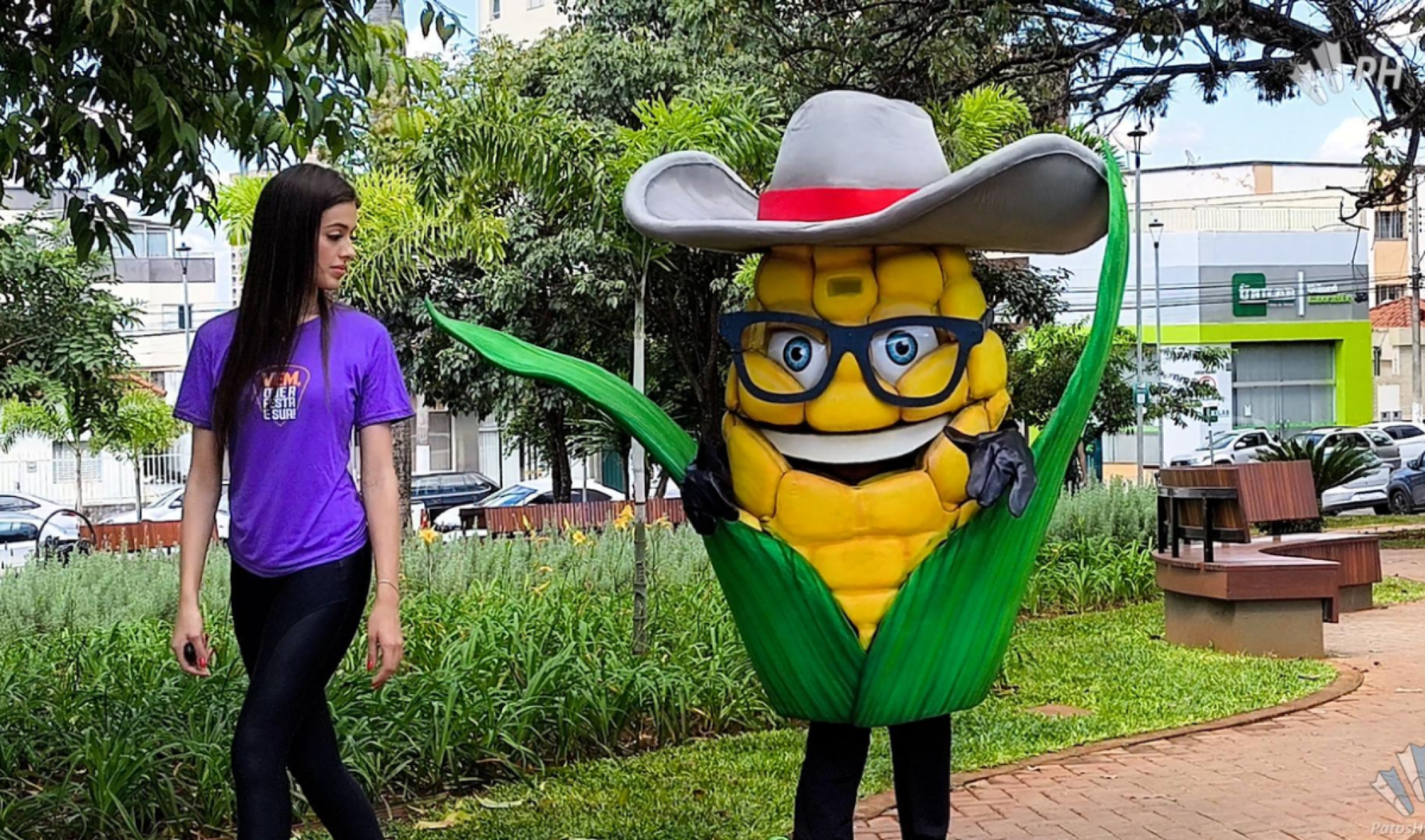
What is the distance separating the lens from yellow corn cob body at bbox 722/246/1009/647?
137 inches

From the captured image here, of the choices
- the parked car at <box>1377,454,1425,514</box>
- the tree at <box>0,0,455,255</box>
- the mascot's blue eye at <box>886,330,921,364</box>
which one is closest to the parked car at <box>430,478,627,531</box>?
the parked car at <box>1377,454,1425,514</box>

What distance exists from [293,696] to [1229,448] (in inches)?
1149

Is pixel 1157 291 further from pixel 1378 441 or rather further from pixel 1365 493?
pixel 1365 493

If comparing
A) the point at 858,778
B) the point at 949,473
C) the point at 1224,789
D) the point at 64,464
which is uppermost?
the point at 949,473

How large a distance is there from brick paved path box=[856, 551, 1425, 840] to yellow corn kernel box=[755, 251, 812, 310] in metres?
1.93

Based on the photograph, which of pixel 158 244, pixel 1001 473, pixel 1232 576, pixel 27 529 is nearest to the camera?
pixel 1001 473

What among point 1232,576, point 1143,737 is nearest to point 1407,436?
point 1232,576

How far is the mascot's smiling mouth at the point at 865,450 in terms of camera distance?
3521mm

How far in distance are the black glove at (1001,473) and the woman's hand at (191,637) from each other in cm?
176

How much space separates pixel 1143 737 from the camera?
6.10 metres

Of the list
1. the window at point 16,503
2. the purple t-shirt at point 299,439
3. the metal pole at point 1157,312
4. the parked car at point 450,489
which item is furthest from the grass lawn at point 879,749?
the parked car at point 450,489

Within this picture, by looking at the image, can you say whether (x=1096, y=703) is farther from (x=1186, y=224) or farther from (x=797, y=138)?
(x=1186, y=224)

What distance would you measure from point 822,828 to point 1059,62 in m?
11.0

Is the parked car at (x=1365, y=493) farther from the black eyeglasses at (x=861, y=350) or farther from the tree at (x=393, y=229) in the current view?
the black eyeglasses at (x=861, y=350)
